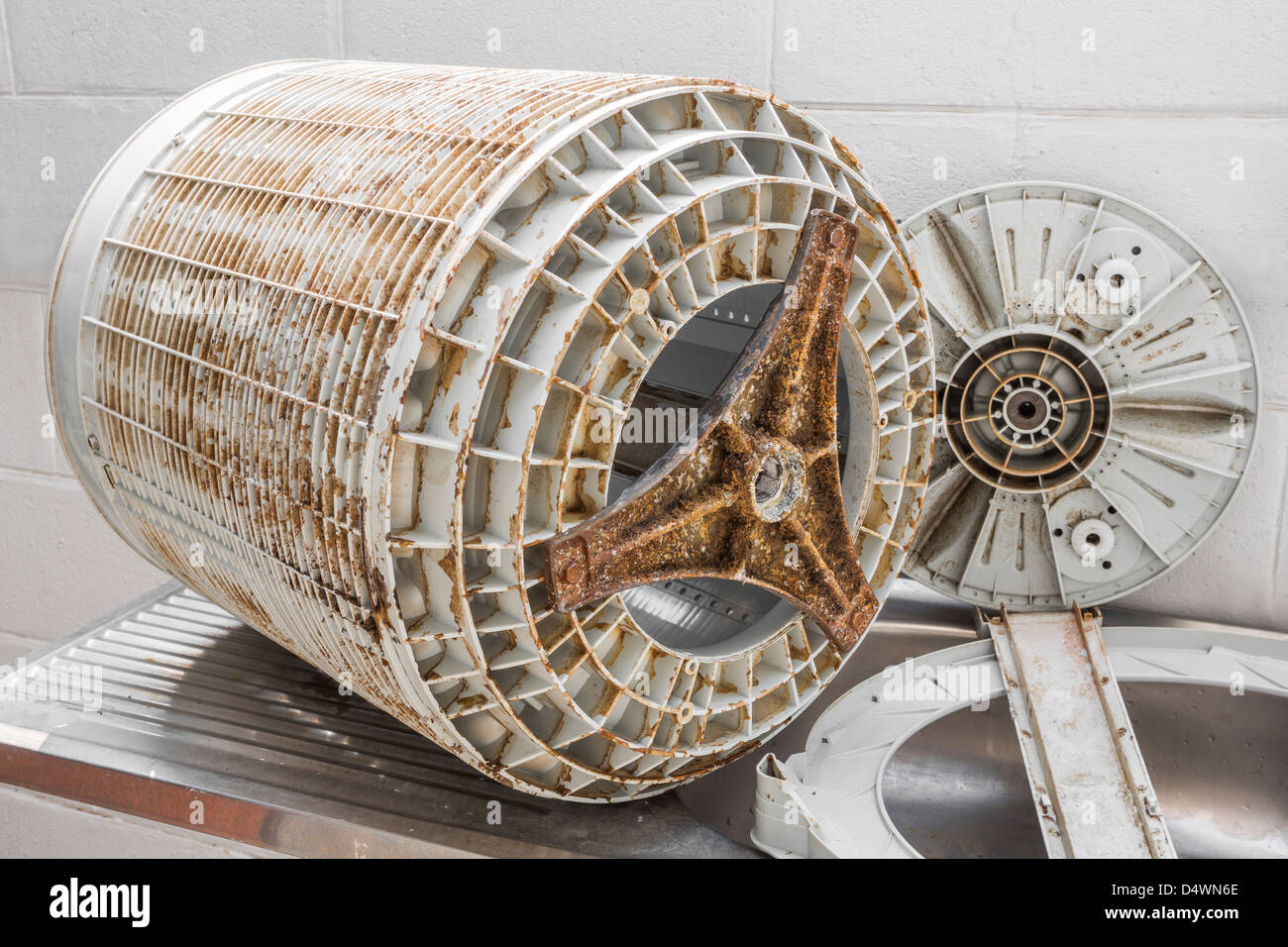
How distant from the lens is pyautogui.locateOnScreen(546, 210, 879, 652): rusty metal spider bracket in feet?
4.93

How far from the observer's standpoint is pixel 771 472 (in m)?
1.59

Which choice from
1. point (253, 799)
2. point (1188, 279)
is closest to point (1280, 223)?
point (1188, 279)

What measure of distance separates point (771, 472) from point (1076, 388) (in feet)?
3.17

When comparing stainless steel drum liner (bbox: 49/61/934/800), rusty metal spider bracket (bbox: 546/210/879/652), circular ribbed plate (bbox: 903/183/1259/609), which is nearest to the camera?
stainless steel drum liner (bbox: 49/61/934/800)

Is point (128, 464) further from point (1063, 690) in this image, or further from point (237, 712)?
point (1063, 690)

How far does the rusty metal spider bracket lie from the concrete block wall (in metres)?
1.06

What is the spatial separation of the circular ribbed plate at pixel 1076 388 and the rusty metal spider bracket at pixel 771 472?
70 centimetres

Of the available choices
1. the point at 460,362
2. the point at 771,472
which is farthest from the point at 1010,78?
the point at 460,362

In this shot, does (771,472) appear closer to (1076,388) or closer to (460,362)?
(460,362)

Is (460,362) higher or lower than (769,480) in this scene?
higher

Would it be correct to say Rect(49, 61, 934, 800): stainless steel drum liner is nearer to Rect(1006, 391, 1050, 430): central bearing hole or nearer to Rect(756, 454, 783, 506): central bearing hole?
Rect(756, 454, 783, 506): central bearing hole

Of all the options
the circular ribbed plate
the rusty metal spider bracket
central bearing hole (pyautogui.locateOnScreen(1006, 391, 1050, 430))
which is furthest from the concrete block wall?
the rusty metal spider bracket

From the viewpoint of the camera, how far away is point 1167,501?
230 centimetres

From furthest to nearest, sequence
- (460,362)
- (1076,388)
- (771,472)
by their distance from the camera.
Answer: (1076,388) < (771,472) < (460,362)
